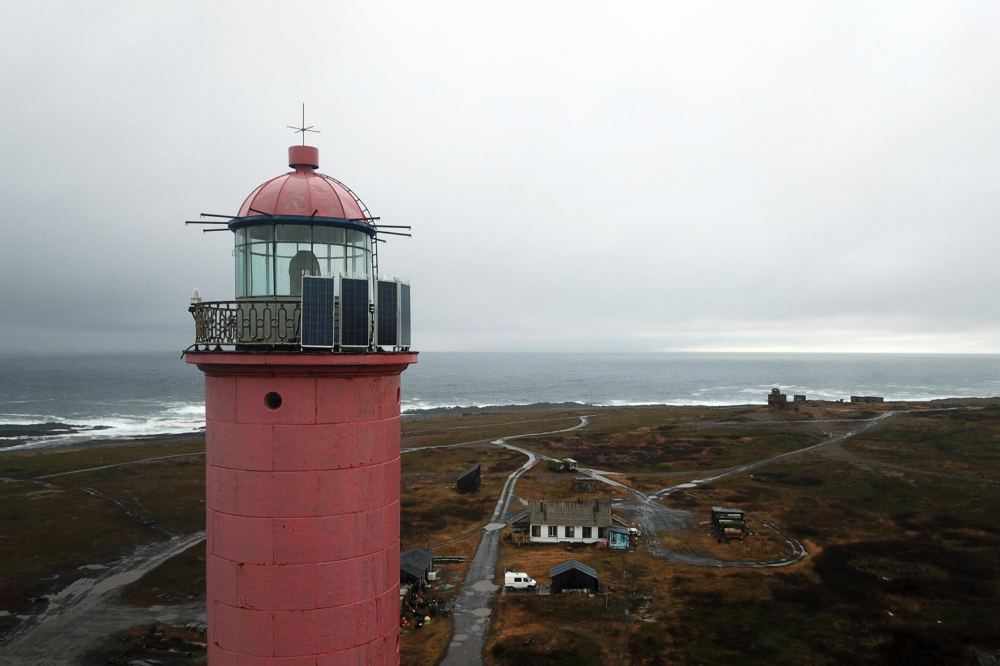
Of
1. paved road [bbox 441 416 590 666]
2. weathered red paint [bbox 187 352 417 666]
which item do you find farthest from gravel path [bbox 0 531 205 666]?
weathered red paint [bbox 187 352 417 666]

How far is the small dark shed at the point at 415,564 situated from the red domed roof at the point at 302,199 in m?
28.7

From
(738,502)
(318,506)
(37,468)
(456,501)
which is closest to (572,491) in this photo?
(456,501)

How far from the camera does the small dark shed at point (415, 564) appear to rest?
33125 millimetres

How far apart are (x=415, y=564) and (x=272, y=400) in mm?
29656

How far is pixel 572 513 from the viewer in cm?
4262

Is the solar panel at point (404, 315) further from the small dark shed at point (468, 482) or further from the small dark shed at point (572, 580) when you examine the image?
the small dark shed at point (468, 482)

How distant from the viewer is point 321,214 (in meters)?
8.15

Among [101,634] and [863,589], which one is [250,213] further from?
[863,589]

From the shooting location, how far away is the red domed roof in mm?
8102

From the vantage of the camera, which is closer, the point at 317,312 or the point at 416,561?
the point at 317,312

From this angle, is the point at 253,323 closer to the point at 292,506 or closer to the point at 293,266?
the point at 293,266

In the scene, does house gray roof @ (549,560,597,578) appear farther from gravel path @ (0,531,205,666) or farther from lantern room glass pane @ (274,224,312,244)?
lantern room glass pane @ (274,224,312,244)

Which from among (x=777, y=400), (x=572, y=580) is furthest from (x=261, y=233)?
(x=777, y=400)

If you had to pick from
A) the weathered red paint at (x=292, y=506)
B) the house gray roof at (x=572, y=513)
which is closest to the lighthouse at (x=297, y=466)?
the weathered red paint at (x=292, y=506)
